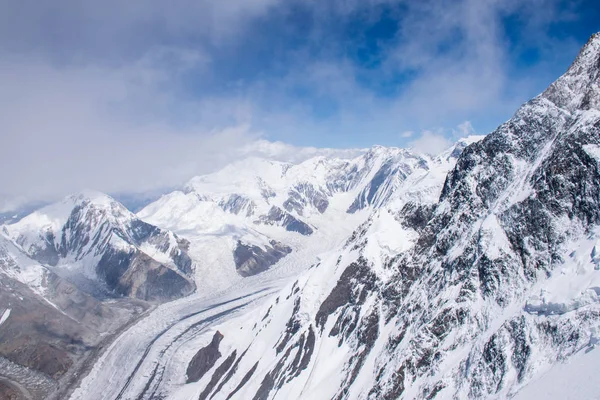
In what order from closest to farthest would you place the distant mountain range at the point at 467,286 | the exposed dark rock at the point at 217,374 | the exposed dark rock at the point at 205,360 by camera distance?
1. the distant mountain range at the point at 467,286
2. the exposed dark rock at the point at 217,374
3. the exposed dark rock at the point at 205,360

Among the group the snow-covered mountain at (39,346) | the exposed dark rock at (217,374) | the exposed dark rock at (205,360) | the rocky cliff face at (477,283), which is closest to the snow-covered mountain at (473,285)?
the rocky cliff face at (477,283)

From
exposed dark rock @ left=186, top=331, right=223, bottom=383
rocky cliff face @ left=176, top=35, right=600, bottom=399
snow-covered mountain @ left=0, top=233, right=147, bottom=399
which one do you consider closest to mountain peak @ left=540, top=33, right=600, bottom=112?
rocky cliff face @ left=176, top=35, right=600, bottom=399

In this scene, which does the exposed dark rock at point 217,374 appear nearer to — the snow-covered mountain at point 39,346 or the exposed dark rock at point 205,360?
the exposed dark rock at point 205,360

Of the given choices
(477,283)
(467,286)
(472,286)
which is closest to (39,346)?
(467,286)

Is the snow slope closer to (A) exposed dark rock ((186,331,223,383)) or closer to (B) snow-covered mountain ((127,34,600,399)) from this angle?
(B) snow-covered mountain ((127,34,600,399))

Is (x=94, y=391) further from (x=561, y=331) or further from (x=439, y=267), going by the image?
(x=561, y=331)
